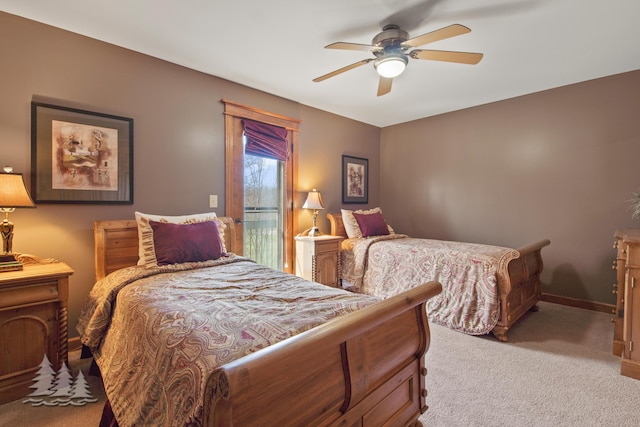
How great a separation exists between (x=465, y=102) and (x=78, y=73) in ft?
14.0

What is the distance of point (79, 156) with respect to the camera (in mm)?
2424

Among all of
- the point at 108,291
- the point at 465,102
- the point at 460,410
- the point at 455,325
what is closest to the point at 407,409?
the point at 460,410

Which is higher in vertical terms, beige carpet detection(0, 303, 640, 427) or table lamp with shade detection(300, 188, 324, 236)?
table lamp with shade detection(300, 188, 324, 236)

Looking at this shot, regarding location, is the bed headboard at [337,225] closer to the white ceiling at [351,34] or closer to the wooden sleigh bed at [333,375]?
the white ceiling at [351,34]

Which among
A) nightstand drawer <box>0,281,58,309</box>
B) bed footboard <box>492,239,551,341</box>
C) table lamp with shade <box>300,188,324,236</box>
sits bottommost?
bed footboard <box>492,239,551,341</box>

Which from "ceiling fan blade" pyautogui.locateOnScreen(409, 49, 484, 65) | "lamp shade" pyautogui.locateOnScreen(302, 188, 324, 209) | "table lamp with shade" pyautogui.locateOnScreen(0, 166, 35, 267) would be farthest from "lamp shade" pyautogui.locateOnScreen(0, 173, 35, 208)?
"ceiling fan blade" pyautogui.locateOnScreen(409, 49, 484, 65)

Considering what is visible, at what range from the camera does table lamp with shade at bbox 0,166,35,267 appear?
1.87m

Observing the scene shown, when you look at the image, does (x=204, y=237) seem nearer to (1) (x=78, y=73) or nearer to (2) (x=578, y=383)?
(1) (x=78, y=73)

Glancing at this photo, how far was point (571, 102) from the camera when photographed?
3.51 m

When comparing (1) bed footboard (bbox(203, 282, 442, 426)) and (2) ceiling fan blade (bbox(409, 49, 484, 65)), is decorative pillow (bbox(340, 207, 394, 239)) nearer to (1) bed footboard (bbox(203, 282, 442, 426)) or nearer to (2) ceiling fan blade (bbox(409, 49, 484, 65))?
(2) ceiling fan blade (bbox(409, 49, 484, 65))

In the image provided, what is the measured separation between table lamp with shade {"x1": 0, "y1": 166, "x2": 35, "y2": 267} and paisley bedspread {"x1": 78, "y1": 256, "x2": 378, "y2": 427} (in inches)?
22.6

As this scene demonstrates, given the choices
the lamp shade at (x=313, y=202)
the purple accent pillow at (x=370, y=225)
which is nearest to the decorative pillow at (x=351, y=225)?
the purple accent pillow at (x=370, y=225)

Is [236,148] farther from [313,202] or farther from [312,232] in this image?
[312,232]

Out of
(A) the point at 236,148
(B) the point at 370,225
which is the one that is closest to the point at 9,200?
(A) the point at 236,148
